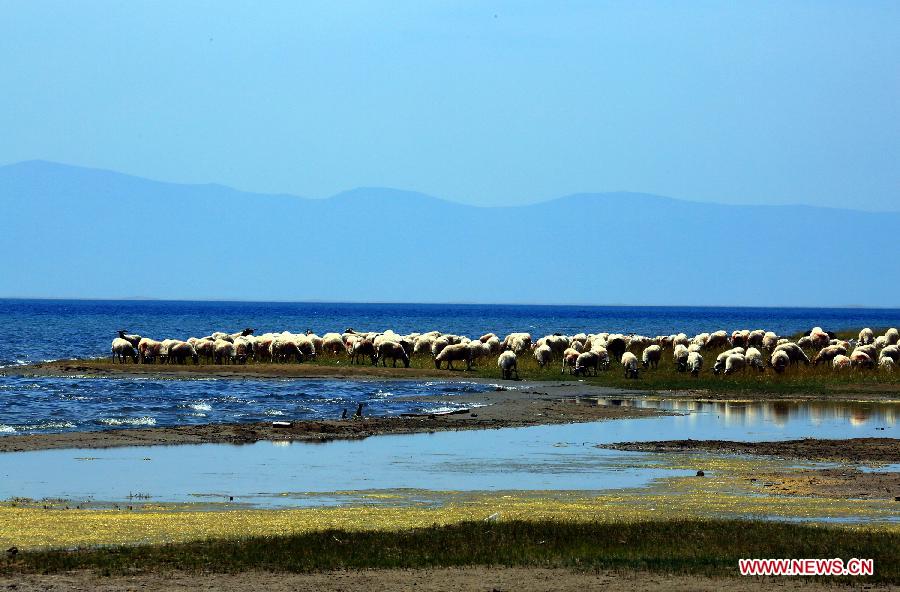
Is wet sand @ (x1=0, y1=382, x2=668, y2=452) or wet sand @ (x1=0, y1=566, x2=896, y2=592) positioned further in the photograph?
wet sand @ (x1=0, y1=382, x2=668, y2=452)

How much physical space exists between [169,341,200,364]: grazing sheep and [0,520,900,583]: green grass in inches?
1815

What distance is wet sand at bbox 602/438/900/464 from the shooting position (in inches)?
1045

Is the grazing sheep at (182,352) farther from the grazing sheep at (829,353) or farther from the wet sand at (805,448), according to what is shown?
the wet sand at (805,448)

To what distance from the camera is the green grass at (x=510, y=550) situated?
14180 millimetres

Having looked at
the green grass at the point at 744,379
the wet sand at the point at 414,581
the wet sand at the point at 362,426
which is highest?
the green grass at the point at 744,379

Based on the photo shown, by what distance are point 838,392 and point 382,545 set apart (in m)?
34.1

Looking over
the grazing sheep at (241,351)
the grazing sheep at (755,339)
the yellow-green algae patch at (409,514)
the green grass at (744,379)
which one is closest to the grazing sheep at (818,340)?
the grazing sheep at (755,339)

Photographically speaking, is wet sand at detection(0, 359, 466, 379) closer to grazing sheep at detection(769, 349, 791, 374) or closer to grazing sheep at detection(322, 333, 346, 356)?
grazing sheep at detection(322, 333, 346, 356)

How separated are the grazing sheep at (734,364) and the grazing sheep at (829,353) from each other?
510cm

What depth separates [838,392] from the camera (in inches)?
1817

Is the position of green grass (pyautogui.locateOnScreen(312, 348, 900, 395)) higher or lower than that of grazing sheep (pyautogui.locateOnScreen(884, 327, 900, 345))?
lower

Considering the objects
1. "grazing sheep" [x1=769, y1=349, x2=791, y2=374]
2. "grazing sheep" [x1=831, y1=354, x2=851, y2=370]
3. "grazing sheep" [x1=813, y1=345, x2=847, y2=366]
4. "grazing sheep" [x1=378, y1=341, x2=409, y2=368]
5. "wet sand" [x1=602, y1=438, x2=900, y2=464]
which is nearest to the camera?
"wet sand" [x1=602, y1=438, x2=900, y2=464]

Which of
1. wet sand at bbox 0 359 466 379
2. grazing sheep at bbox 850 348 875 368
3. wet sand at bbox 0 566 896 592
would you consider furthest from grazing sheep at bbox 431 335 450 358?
wet sand at bbox 0 566 896 592

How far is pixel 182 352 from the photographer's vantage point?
2410 inches
